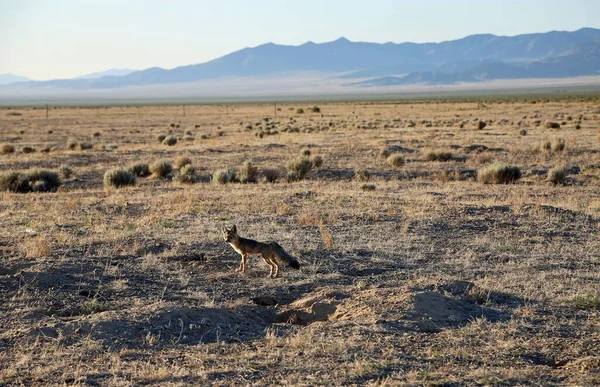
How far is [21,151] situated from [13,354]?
29.3 meters

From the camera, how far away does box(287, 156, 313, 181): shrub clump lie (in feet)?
73.3

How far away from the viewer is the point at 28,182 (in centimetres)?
2095

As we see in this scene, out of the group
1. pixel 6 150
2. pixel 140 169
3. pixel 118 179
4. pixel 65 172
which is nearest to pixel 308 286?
pixel 118 179

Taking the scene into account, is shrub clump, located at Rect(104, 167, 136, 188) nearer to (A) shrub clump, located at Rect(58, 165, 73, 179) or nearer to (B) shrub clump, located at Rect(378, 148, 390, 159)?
(A) shrub clump, located at Rect(58, 165, 73, 179)

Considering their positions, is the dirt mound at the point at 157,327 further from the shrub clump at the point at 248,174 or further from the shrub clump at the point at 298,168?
the shrub clump at the point at 298,168

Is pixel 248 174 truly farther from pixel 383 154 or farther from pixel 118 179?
pixel 383 154

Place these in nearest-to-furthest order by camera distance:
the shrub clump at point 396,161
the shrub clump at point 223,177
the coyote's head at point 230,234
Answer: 1. the coyote's head at point 230,234
2. the shrub clump at point 223,177
3. the shrub clump at point 396,161

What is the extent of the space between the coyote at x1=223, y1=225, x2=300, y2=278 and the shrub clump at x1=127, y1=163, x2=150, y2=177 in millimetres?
14587

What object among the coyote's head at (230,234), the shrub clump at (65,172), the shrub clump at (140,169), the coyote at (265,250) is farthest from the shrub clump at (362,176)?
the coyote's head at (230,234)

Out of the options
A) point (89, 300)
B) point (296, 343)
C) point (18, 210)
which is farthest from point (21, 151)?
point (296, 343)

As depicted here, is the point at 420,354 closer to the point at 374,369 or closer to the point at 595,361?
the point at 374,369

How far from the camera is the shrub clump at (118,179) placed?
21172mm

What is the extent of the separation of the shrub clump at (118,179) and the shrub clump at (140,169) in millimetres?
2592

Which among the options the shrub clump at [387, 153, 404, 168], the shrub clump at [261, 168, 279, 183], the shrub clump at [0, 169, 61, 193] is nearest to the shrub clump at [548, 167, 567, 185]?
the shrub clump at [387, 153, 404, 168]
